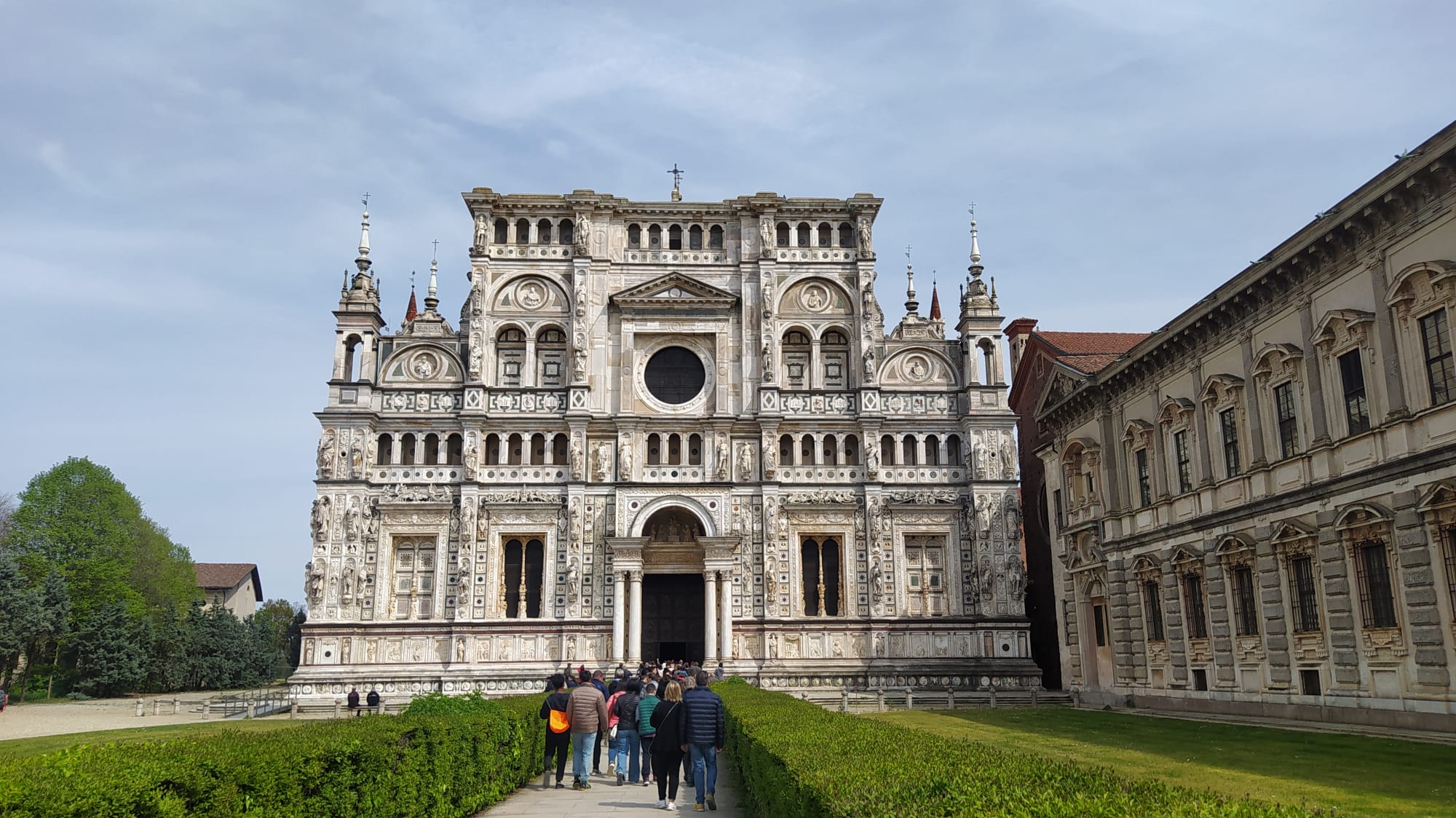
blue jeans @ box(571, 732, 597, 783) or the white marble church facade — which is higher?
the white marble church facade

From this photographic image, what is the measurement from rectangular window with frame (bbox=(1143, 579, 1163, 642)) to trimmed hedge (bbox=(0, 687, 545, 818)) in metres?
21.2

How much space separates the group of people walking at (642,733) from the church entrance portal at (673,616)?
82.5 ft

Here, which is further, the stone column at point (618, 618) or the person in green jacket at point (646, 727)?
the stone column at point (618, 618)

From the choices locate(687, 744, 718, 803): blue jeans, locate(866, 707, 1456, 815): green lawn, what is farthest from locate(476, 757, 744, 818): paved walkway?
locate(866, 707, 1456, 815): green lawn

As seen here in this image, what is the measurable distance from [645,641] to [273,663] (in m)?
36.5

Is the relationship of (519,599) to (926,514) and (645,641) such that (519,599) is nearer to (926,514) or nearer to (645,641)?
(645,641)

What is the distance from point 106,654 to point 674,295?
37.4m

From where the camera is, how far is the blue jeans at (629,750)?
19.6 meters

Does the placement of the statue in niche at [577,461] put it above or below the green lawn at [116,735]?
above

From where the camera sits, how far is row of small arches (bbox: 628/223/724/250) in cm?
5109

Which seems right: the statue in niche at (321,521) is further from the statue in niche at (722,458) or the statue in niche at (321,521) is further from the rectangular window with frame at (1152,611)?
the rectangular window with frame at (1152,611)

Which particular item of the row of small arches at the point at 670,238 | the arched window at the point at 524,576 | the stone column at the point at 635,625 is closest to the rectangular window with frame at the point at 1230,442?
the stone column at the point at 635,625

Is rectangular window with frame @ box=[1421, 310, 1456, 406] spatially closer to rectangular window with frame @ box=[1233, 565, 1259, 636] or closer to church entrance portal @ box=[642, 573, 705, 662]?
rectangular window with frame @ box=[1233, 565, 1259, 636]

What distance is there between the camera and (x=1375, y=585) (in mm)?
21625
